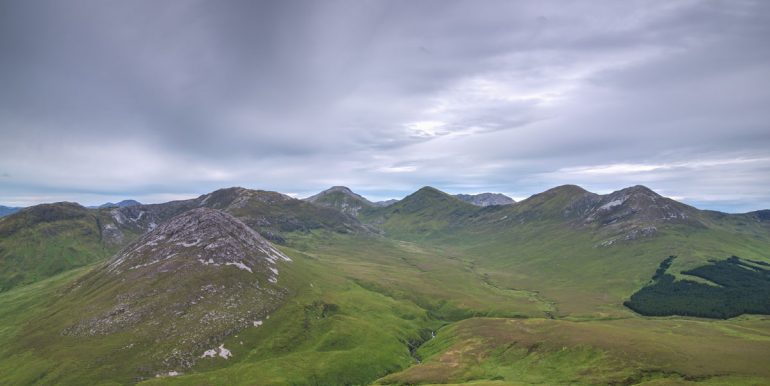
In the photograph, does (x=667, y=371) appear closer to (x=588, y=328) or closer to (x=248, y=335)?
(x=588, y=328)

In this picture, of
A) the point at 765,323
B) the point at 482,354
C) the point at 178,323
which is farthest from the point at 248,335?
the point at 765,323

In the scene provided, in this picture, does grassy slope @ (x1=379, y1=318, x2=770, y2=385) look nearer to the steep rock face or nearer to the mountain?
the mountain

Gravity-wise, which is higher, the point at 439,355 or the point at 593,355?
the point at 593,355

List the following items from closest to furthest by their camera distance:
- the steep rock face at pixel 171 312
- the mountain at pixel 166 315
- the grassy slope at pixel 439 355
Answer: the grassy slope at pixel 439 355, the mountain at pixel 166 315, the steep rock face at pixel 171 312

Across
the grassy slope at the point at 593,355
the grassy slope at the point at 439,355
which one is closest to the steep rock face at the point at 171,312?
the grassy slope at the point at 439,355

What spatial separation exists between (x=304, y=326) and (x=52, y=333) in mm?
98852

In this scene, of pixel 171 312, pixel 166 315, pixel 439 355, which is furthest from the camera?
pixel 171 312

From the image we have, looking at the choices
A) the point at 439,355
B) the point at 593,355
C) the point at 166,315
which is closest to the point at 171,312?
the point at 166,315

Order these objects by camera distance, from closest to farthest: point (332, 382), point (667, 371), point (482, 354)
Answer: point (667, 371)
point (332, 382)
point (482, 354)

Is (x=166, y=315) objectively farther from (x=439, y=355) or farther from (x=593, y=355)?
(x=593, y=355)

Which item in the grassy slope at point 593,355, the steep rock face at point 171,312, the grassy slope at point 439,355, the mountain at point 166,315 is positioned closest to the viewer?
the grassy slope at point 593,355

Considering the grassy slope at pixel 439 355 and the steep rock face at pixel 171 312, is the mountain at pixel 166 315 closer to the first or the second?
the steep rock face at pixel 171 312

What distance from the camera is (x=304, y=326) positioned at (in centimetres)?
17775

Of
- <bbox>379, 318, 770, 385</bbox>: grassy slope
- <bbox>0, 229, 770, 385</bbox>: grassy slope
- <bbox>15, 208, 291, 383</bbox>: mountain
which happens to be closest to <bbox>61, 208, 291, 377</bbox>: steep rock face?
<bbox>15, 208, 291, 383</bbox>: mountain
